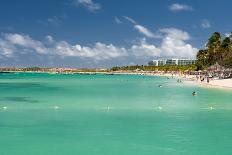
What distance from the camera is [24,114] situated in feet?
91.4

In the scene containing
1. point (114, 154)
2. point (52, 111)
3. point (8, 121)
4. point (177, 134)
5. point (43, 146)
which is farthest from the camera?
point (52, 111)

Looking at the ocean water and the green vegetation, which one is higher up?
the green vegetation

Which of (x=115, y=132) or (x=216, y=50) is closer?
(x=115, y=132)

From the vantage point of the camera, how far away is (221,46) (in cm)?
11481

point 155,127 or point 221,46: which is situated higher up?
point 221,46

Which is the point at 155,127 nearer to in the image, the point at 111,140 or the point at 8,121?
the point at 111,140

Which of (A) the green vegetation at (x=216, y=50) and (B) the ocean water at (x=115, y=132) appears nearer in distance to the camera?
(B) the ocean water at (x=115, y=132)

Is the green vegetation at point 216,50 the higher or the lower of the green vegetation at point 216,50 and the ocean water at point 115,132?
the higher

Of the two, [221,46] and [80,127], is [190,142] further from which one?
[221,46]

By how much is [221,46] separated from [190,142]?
10006 cm

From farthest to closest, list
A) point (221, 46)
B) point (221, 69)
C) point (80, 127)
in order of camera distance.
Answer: point (221, 46) → point (221, 69) → point (80, 127)

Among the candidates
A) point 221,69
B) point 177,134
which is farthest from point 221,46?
point 177,134

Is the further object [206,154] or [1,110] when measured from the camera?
[1,110]

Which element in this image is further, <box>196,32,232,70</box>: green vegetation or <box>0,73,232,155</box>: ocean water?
<box>196,32,232,70</box>: green vegetation
